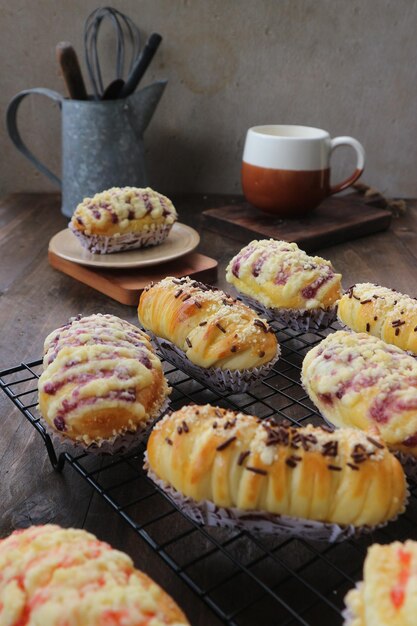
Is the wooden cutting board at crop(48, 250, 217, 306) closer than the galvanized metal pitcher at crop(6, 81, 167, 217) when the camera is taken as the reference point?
Yes

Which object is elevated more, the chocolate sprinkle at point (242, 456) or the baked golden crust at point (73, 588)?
the chocolate sprinkle at point (242, 456)

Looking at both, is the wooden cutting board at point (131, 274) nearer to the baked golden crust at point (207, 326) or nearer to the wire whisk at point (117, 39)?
the baked golden crust at point (207, 326)

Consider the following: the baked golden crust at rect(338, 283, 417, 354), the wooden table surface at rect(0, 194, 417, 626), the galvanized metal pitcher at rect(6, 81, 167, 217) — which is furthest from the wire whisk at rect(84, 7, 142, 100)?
the baked golden crust at rect(338, 283, 417, 354)

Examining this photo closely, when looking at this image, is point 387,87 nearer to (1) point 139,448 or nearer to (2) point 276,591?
(1) point 139,448

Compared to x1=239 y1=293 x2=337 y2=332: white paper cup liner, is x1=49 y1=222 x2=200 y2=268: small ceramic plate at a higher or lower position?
lower

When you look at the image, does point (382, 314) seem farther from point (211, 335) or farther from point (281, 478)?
point (281, 478)

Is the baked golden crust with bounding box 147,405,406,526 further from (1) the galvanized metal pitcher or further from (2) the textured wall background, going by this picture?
(2) the textured wall background

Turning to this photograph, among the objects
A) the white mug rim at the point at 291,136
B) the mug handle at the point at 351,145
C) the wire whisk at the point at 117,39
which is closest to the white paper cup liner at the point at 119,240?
the white mug rim at the point at 291,136
